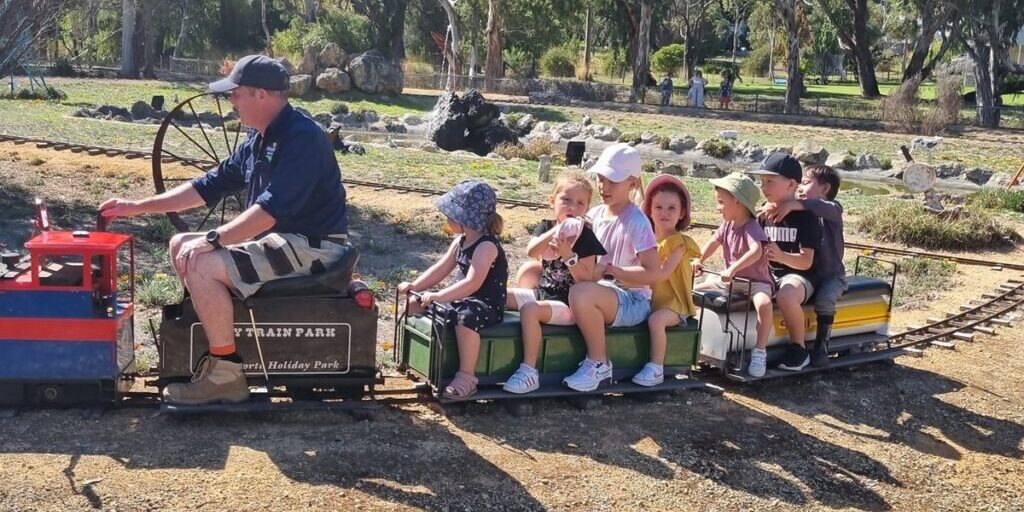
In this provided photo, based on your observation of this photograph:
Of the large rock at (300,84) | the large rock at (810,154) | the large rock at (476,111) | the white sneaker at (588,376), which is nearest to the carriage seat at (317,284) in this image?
the white sneaker at (588,376)

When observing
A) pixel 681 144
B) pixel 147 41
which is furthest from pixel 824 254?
pixel 147 41

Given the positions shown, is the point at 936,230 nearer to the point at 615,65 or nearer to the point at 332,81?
the point at 332,81

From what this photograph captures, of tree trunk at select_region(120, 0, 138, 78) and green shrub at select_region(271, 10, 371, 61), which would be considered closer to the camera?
tree trunk at select_region(120, 0, 138, 78)

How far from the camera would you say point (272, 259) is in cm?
560

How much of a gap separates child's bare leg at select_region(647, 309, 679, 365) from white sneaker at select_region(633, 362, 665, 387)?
4 centimetres

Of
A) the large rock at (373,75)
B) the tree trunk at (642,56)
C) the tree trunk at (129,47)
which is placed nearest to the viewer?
the large rock at (373,75)

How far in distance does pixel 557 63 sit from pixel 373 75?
20197 mm

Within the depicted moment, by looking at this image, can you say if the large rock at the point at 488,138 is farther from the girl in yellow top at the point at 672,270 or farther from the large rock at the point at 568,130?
the girl in yellow top at the point at 672,270

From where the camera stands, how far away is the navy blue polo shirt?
18.3ft

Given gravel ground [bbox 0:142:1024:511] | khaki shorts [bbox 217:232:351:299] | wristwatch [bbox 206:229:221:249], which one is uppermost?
wristwatch [bbox 206:229:221:249]

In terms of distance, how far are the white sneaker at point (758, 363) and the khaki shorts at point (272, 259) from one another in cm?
295

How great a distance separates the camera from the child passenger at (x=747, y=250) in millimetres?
7059

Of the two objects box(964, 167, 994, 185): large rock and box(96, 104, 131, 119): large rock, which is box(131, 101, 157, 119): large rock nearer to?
box(96, 104, 131, 119): large rock

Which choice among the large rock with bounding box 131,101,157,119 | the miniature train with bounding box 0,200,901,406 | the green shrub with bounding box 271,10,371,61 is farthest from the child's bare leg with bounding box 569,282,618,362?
the green shrub with bounding box 271,10,371,61
